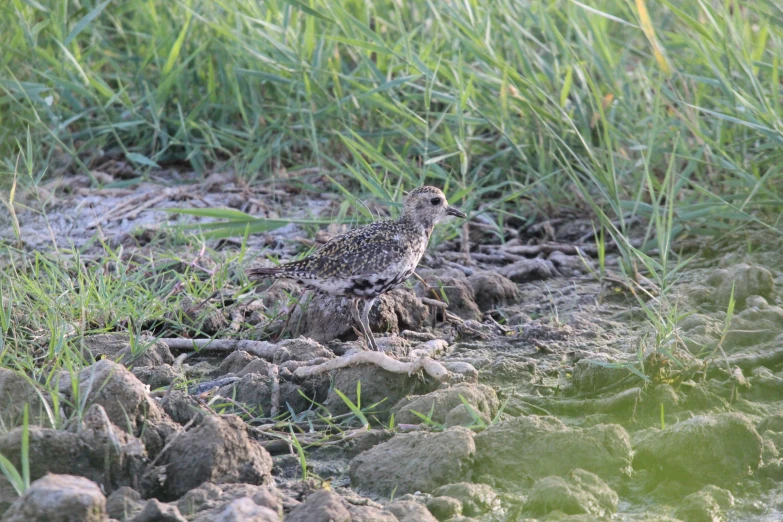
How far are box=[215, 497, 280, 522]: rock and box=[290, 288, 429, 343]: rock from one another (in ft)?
7.02

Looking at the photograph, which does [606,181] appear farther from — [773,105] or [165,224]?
[165,224]

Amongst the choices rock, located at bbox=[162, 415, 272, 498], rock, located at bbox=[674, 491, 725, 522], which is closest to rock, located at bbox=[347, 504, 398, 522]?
rock, located at bbox=[162, 415, 272, 498]

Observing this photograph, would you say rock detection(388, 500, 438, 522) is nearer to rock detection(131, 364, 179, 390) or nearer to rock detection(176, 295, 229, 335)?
rock detection(131, 364, 179, 390)

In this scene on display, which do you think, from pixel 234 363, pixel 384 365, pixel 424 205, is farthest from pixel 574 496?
pixel 424 205

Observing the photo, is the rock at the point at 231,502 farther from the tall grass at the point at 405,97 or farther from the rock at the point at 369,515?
the tall grass at the point at 405,97

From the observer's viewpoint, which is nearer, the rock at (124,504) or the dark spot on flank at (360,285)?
the rock at (124,504)

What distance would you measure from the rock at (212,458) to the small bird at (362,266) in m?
1.46

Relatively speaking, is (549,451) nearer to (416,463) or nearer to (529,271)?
(416,463)

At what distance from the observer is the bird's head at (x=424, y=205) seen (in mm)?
5797

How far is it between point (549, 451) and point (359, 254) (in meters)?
1.87

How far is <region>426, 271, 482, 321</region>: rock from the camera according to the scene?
561 centimetres

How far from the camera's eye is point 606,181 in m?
5.39

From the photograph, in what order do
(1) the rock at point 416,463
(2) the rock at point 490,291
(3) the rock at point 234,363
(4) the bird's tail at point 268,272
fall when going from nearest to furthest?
(1) the rock at point 416,463 < (3) the rock at point 234,363 < (4) the bird's tail at point 268,272 < (2) the rock at point 490,291

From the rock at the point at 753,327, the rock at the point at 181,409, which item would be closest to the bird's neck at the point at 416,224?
the rock at the point at 753,327
